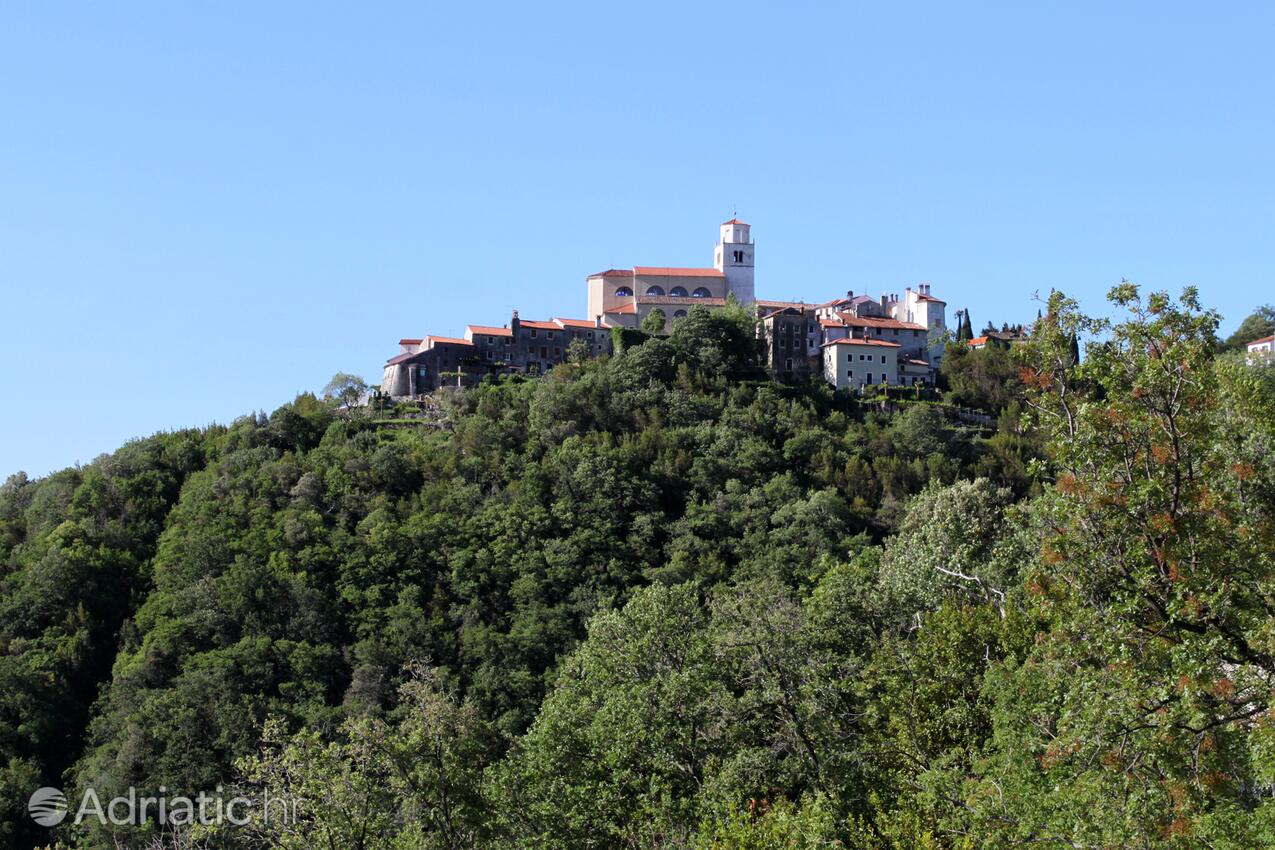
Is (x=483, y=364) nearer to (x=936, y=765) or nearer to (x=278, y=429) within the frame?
(x=278, y=429)

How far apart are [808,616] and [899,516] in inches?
1816

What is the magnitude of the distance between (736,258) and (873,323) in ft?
51.9

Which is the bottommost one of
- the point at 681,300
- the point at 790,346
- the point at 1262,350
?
the point at 1262,350

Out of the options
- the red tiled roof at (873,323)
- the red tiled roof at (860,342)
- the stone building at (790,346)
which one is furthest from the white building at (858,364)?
the red tiled roof at (873,323)

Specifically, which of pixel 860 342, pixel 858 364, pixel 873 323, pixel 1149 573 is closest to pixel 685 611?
pixel 1149 573

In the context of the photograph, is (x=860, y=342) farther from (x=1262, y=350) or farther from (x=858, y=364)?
(x=1262, y=350)

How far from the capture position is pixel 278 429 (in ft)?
327

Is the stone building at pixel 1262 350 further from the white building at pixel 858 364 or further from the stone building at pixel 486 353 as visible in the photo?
the stone building at pixel 486 353

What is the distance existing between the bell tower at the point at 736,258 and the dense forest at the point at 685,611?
14727 millimetres

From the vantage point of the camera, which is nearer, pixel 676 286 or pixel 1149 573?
pixel 1149 573

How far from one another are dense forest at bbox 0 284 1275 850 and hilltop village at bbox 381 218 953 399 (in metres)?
2.81

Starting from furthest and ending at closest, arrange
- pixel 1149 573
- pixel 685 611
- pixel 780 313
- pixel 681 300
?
pixel 681 300, pixel 780 313, pixel 685 611, pixel 1149 573

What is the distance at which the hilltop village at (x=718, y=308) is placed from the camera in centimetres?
10256

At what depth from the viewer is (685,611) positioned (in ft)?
129
